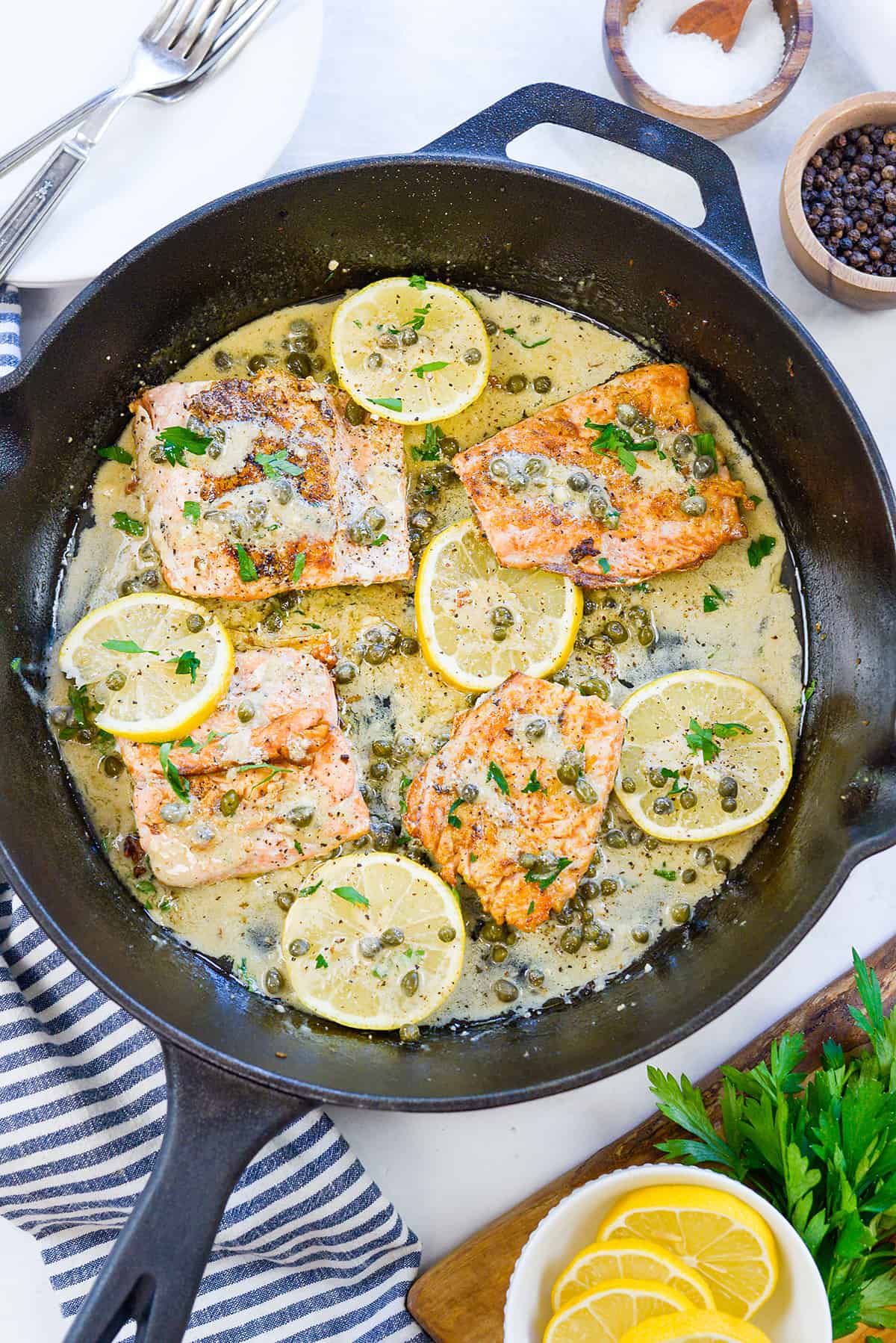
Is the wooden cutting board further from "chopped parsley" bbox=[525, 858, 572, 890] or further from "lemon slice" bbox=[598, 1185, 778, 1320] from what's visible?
"chopped parsley" bbox=[525, 858, 572, 890]

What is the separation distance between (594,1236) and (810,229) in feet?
9.62

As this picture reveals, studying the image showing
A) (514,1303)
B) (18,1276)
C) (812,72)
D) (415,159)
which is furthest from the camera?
(812,72)

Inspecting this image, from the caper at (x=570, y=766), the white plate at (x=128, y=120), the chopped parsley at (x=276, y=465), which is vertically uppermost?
the white plate at (x=128, y=120)

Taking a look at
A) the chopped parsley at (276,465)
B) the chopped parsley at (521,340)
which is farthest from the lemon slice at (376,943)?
the chopped parsley at (521,340)

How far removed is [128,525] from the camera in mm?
3725

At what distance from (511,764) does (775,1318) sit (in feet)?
5.23

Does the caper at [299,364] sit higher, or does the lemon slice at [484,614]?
the caper at [299,364]

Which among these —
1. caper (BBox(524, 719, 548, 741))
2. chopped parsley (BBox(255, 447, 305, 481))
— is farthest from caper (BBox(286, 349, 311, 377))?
caper (BBox(524, 719, 548, 741))

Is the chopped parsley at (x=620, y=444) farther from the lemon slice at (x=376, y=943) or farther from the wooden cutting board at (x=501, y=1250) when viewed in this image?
the wooden cutting board at (x=501, y=1250)

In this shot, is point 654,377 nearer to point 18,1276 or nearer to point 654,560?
point 654,560

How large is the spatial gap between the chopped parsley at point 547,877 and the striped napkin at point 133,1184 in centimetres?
93

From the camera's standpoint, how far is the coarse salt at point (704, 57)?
12.5ft

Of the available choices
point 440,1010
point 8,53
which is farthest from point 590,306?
point 440,1010

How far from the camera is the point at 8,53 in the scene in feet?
12.3
